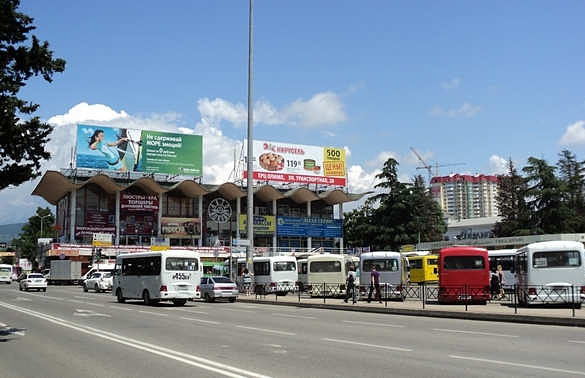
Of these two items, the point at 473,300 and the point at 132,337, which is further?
the point at 473,300

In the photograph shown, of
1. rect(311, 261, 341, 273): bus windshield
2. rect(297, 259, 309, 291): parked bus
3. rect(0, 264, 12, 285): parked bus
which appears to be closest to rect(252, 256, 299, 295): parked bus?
rect(297, 259, 309, 291): parked bus

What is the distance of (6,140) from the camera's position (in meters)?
15.6

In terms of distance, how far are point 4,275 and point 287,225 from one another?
126ft

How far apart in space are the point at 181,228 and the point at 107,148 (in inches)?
625

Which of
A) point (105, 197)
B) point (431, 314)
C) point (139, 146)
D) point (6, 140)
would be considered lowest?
point (431, 314)

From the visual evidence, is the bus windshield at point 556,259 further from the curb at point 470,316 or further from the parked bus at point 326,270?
the parked bus at point 326,270

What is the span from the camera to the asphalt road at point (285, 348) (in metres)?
10.4

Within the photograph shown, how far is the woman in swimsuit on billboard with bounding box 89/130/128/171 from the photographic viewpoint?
74.1 m

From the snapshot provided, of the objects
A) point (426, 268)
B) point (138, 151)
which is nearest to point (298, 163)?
point (138, 151)

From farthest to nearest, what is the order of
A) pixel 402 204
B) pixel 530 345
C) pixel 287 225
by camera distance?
1. pixel 287 225
2. pixel 402 204
3. pixel 530 345

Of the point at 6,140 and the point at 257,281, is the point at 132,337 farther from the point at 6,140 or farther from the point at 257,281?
the point at 257,281

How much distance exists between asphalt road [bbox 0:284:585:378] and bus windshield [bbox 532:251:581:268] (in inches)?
254

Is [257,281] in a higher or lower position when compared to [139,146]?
lower

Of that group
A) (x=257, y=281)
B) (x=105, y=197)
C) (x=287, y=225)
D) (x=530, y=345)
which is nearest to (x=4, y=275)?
(x=105, y=197)
